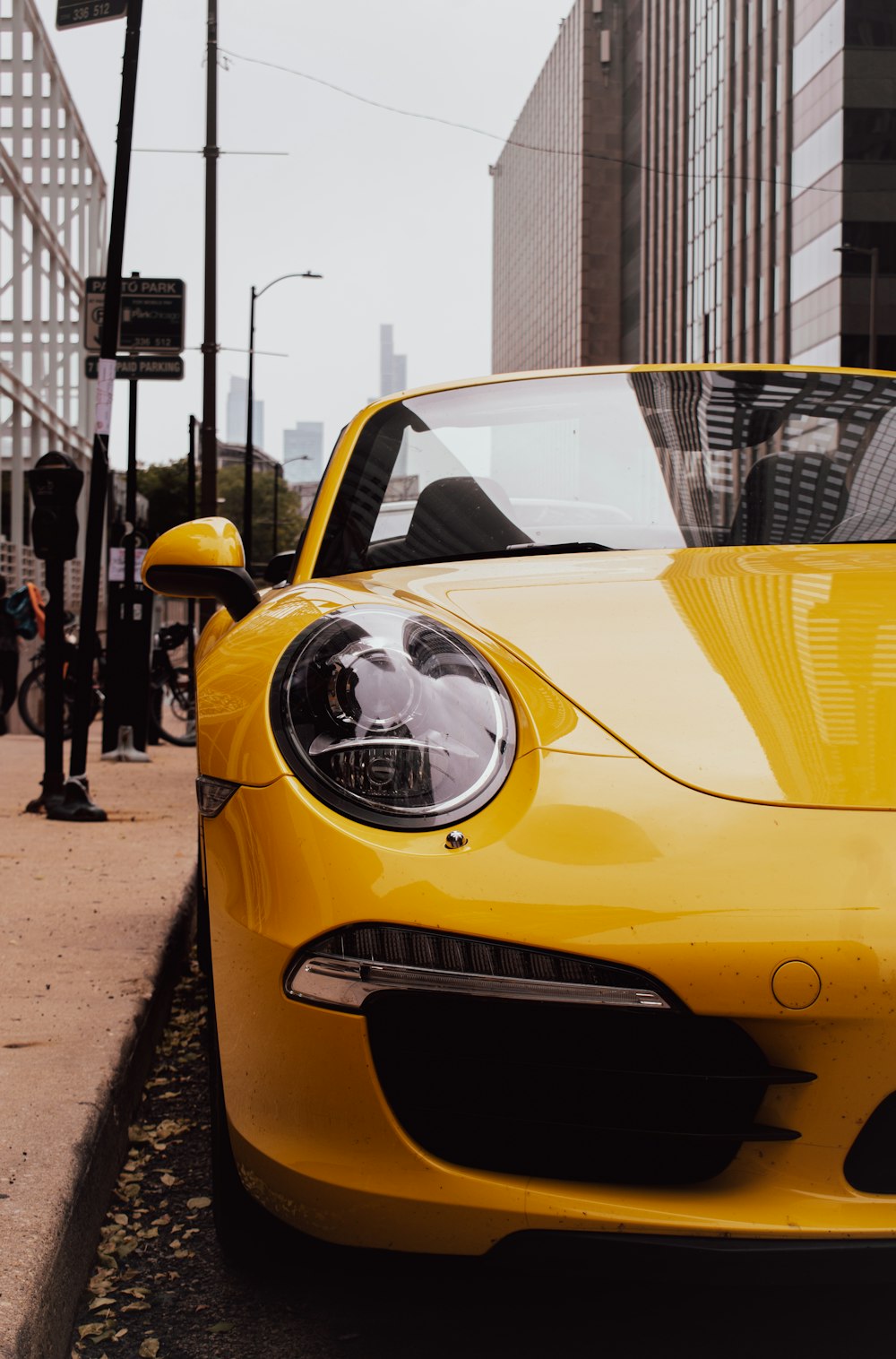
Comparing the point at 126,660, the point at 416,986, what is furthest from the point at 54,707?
the point at 416,986

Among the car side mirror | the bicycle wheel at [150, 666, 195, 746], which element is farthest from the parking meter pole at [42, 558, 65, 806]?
the car side mirror

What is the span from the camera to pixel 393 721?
6.27ft

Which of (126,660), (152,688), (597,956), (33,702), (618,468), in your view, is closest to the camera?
(597,956)

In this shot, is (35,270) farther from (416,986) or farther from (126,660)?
(416,986)

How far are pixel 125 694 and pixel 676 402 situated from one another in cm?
820

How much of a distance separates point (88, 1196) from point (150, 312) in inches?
360

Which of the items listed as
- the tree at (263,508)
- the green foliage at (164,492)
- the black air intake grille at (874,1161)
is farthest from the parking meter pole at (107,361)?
the green foliage at (164,492)

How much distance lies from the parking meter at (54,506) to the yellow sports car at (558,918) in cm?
545

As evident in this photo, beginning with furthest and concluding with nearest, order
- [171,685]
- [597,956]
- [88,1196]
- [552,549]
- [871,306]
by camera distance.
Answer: [871,306], [171,685], [552,549], [88,1196], [597,956]

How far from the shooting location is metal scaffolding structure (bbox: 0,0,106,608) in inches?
721

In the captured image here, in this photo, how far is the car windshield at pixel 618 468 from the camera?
287 cm

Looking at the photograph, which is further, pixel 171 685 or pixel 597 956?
pixel 171 685

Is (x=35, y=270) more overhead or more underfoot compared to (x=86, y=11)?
more overhead

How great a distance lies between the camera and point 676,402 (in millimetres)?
3203
